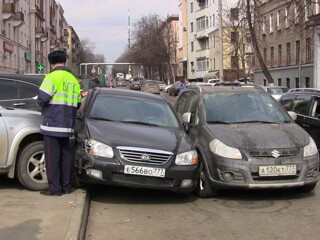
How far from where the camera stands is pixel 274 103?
347 inches

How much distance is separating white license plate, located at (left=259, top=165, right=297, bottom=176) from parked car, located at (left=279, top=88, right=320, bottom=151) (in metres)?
2.79

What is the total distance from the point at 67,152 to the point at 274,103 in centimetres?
373

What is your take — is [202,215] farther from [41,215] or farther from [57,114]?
[57,114]

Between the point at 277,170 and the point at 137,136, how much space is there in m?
2.01

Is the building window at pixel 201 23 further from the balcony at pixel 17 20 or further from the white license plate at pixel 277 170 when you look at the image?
the white license plate at pixel 277 170

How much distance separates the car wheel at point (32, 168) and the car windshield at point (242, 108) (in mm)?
2654

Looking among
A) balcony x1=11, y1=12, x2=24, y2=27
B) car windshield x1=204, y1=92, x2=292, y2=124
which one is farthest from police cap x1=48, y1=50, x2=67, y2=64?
balcony x1=11, y1=12, x2=24, y2=27

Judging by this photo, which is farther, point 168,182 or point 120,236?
point 168,182

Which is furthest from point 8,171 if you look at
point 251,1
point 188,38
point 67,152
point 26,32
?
point 188,38

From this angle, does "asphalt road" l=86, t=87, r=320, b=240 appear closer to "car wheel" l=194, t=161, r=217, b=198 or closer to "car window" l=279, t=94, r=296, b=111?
"car wheel" l=194, t=161, r=217, b=198

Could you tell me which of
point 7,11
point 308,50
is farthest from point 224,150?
point 7,11

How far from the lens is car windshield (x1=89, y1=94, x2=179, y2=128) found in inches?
311

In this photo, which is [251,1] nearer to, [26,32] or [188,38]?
[26,32]

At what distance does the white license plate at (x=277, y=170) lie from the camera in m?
7.09
